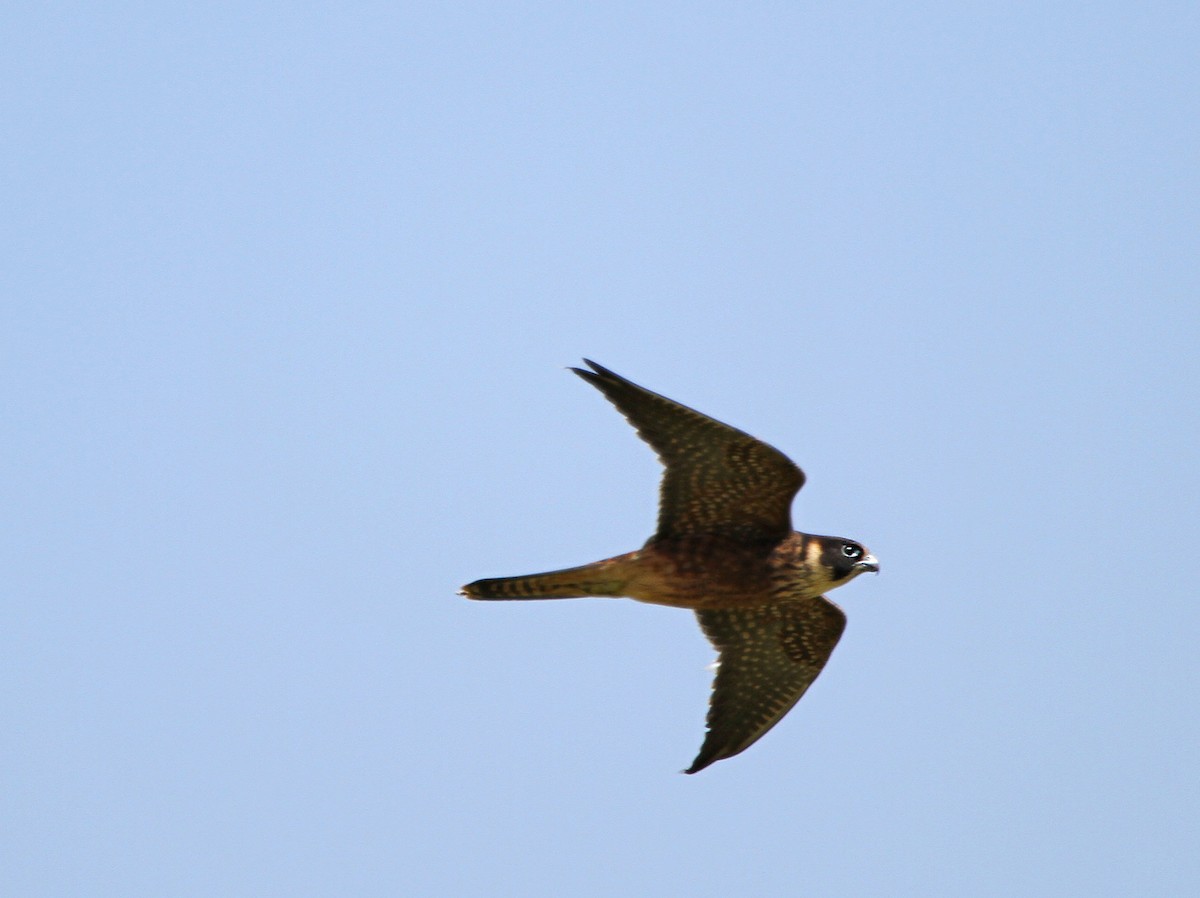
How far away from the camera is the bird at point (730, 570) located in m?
10.4

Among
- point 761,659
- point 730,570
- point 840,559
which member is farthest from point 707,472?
point 761,659

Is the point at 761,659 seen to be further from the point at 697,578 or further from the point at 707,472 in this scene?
the point at 707,472

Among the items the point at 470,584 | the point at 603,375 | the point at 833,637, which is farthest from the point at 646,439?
the point at 833,637

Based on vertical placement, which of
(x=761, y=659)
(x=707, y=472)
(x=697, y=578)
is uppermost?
(x=707, y=472)

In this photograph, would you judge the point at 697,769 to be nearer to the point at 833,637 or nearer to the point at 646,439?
the point at 833,637

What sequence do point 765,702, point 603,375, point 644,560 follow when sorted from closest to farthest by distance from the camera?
point 603,375 < point 644,560 < point 765,702

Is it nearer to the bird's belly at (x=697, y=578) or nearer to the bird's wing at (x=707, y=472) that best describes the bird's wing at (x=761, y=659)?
the bird's belly at (x=697, y=578)

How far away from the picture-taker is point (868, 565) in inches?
428

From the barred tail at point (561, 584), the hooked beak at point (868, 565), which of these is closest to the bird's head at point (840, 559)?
the hooked beak at point (868, 565)

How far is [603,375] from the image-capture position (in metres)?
10.0

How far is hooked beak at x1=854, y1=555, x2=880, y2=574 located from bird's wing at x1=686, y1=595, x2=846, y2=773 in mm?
622

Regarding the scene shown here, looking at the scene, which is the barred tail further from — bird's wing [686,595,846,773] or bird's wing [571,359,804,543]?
bird's wing [686,595,846,773]

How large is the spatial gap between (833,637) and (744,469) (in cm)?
184

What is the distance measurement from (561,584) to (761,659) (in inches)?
73.5
